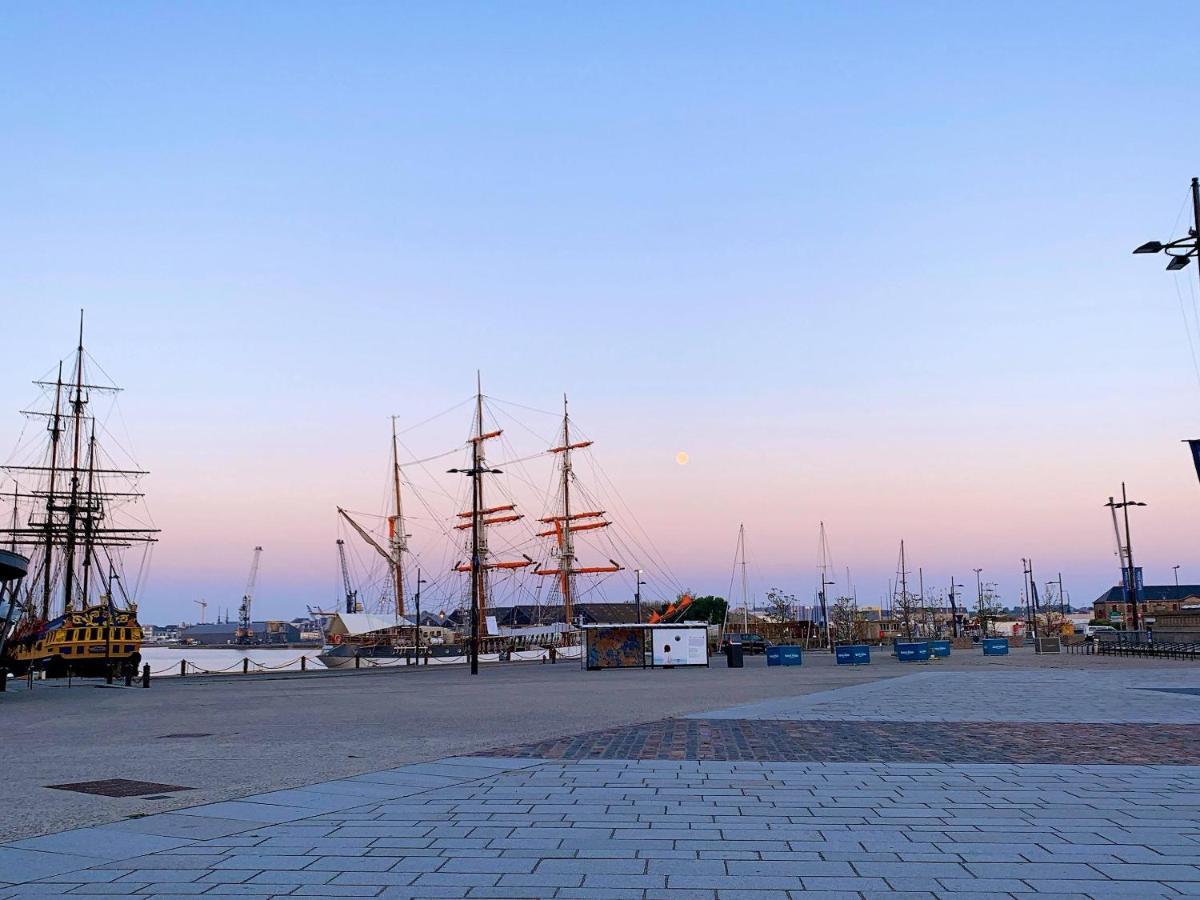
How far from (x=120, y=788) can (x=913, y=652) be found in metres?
46.4

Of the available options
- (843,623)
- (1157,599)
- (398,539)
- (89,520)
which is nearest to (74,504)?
(89,520)

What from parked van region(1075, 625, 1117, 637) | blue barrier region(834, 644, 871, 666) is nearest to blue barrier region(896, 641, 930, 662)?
→ blue barrier region(834, 644, 871, 666)

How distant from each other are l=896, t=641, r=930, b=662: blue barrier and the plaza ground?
33.5 metres

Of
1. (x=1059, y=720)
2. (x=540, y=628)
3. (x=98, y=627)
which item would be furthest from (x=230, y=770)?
(x=540, y=628)

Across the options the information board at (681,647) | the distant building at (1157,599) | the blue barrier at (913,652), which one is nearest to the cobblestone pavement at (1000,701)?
the information board at (681,647)

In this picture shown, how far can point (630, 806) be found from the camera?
873cm

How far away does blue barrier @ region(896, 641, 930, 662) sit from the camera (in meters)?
50.9

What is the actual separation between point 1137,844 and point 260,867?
19.7 ft

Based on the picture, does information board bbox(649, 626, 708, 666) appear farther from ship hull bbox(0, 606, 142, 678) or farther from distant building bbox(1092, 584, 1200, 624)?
distant building bbox(1092, 584, 1200, 624)

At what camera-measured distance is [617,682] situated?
3244cm

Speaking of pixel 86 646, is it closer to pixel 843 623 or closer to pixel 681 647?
pixel 681 647

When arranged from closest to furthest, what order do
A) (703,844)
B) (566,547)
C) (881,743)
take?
(703,844)
(881,743)
(566,547)

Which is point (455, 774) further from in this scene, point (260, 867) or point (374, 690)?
point (374, 690)

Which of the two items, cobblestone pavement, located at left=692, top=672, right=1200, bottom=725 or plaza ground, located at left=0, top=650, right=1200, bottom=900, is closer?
plaza ground, located at left=0, top=650, right=1200, bottom=900
